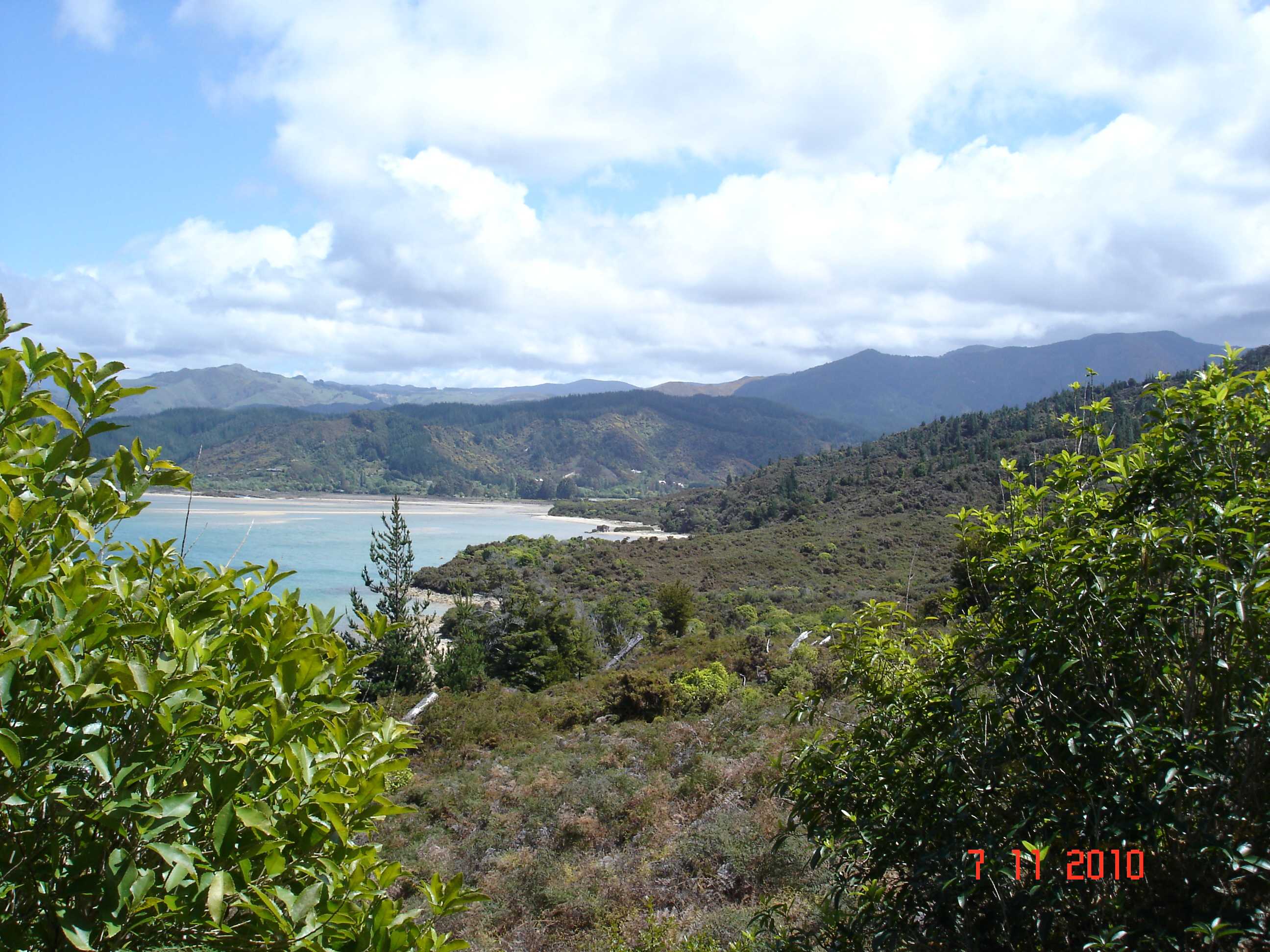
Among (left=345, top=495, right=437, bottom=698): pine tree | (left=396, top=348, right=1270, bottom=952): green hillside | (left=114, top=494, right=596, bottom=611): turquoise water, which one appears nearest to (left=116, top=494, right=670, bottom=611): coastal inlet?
(left=114, top=494, right=596, bottom=611): turquoise water

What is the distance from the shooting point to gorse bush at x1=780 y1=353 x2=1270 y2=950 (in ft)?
5.75

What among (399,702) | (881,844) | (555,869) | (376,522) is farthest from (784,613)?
(376,522)

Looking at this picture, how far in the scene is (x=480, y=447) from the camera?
162 m

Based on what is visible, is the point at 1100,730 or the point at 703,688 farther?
the point at 703,688

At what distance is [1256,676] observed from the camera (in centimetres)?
184

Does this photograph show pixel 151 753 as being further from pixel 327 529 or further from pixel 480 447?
pixel 480 447

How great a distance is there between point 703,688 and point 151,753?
505 inches

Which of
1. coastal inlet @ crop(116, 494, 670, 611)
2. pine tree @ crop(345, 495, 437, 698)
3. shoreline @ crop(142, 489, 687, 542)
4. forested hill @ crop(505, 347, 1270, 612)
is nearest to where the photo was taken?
pine tree @ crop(345, 495, 437, 698)

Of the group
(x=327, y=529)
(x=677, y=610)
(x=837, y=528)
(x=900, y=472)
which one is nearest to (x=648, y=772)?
(x=677, y=610)

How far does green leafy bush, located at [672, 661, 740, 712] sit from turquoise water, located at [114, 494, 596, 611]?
13.2 meters

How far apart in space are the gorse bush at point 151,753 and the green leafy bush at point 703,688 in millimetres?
11794
